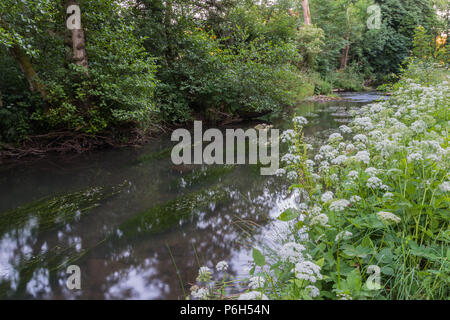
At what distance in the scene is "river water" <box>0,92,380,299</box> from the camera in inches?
108

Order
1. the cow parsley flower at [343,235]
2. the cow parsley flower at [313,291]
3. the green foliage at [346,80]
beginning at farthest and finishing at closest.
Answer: the green foliage at [346,80]
the cow parsley flower at [343,235]
the cow parsley flower at [313,291]

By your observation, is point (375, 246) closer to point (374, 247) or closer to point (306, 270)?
point (374, 247)

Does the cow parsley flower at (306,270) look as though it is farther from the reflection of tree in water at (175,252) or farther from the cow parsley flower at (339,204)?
the reflection of tree in water at (175,252)

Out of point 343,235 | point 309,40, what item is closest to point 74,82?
point 343,235

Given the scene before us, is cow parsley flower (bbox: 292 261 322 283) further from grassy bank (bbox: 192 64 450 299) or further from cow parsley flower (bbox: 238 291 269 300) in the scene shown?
cow parsley flower (bbox: 238 291 269 300)

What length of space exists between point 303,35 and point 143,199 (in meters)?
18.8

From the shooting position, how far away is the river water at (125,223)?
2.75m

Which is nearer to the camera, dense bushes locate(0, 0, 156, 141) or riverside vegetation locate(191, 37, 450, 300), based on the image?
riverside vegetation locate(191, 37, 450, 300)

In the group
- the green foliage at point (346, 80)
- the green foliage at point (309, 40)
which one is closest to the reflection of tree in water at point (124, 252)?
the green foliage at point (309, 40)

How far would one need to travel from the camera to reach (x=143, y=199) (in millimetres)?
4820

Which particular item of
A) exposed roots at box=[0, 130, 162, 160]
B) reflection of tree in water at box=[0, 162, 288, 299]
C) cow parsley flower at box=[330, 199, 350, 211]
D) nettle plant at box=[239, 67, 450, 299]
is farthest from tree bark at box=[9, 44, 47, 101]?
cow parsley flower at box=[330, 199, 350, 211]

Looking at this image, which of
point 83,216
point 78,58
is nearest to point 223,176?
point 83,216

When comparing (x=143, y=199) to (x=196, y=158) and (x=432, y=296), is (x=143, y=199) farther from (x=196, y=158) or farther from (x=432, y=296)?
(x=432, y=296)

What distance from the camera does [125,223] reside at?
13.0 ft
